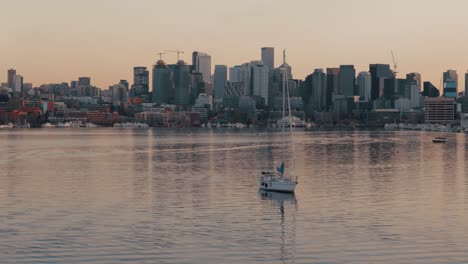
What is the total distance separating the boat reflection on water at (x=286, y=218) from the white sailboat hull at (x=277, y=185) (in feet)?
1.58

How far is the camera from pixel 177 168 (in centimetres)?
7794

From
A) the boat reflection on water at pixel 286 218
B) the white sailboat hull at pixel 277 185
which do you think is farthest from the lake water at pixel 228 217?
the white sailboat hull at pixel 277 185

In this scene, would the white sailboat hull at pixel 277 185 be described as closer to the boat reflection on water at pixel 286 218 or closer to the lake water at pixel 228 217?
the boat reflection on water at pixel 286 218

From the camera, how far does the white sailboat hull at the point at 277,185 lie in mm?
53625

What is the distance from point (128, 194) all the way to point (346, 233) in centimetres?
2086

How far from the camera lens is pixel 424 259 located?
3127cm

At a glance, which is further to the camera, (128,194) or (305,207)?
(128,194)

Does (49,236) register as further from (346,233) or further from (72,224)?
(346,233)

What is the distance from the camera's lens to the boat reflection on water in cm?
3256

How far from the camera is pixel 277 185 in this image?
53.9 metres

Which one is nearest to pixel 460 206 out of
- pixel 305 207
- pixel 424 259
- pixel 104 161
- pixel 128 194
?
pixel 305 207

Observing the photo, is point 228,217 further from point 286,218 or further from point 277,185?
point 277,185

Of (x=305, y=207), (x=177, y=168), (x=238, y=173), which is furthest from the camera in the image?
(x=177, y=168)

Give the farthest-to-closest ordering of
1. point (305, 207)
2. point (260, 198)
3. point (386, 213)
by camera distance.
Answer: point (260, 198)
point (305, 207)
point (386, 213)
